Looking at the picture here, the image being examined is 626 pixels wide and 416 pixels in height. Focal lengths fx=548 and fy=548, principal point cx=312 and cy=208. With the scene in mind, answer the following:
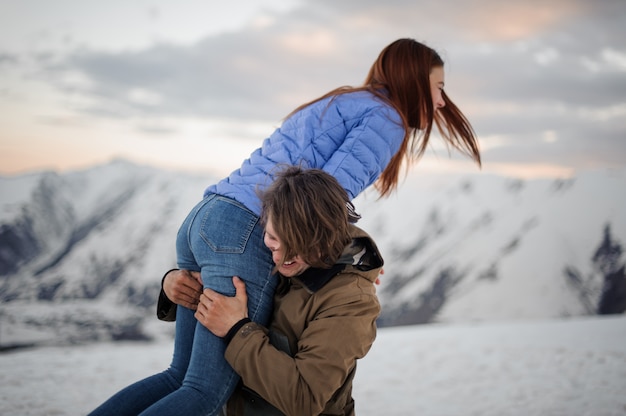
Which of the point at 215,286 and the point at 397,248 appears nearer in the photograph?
the point at 215,286

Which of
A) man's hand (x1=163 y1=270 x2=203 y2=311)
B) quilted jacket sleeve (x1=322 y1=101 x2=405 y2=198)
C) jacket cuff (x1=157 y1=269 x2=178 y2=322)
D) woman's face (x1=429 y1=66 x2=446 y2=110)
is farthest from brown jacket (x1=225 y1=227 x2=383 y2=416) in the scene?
woman's face (x1=429 y1=66 x2=446 y2=110)

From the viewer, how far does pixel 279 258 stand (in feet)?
4.88

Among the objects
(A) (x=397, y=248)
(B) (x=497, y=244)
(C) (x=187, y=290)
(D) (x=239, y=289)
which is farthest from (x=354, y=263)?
(A) (x=397, y=248)

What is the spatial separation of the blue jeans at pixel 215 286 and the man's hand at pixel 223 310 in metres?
0.02

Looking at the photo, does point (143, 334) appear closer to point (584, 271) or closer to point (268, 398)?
point (584, 271)

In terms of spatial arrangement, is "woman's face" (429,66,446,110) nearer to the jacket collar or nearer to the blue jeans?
the jacket collar

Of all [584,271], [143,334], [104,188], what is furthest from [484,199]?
[104,188]

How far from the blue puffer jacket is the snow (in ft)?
11.4

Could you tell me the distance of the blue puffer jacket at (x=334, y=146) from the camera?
1654mm

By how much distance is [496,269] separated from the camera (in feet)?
114

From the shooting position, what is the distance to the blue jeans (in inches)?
58.9

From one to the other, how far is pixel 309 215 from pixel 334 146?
1.24ft

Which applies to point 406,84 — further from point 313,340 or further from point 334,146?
point 313,340

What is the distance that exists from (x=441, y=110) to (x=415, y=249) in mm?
44675
